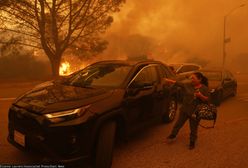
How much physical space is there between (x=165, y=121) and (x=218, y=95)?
319 centimetres

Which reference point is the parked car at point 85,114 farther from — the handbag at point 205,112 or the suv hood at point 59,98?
the handbag at point 205,112

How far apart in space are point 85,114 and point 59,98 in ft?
1.54

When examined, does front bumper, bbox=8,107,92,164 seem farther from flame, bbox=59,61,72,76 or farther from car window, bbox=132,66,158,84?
flame, bbox=59,61,72,76

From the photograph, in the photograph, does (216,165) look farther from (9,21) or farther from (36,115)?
(9,21)

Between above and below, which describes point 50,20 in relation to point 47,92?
above

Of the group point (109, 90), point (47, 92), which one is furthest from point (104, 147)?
point (47, 92)

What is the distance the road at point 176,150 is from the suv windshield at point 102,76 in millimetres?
1147

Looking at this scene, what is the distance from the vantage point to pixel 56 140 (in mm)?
3006

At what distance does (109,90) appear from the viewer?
3811 mm

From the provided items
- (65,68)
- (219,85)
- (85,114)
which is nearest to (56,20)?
(219,85)

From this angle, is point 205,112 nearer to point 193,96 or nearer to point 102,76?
point 193,96

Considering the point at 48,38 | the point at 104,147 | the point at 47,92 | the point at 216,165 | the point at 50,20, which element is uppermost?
the point at 50,20

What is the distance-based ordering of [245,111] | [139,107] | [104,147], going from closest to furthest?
[104,147]
[139,107]
[245,111]

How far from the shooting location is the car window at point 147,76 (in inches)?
173
